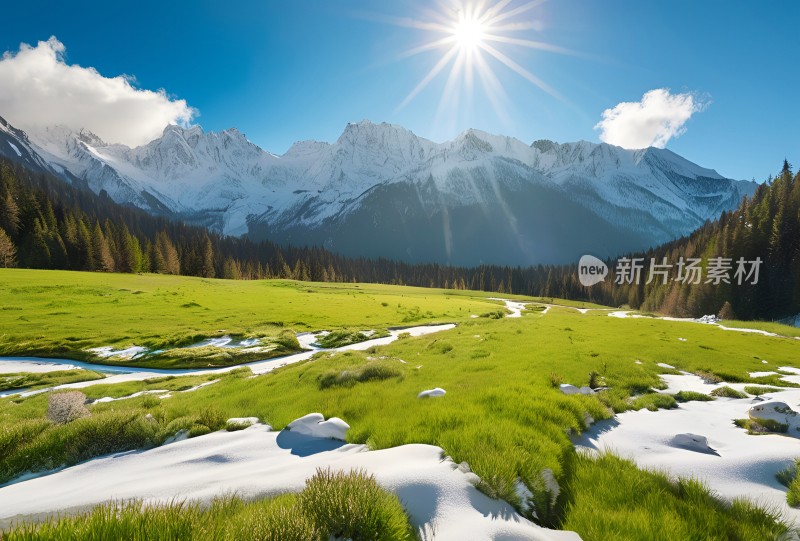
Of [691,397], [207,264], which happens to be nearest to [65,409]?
[691,397]

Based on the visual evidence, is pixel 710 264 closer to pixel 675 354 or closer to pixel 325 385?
pixel 675 354

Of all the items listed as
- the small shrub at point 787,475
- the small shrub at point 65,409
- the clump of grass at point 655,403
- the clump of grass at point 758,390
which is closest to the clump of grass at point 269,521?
the small shrub at point 787,475

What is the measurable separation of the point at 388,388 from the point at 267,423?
3.90m

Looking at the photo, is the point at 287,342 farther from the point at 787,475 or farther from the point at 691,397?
the point at 787,475

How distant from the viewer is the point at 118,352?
27562mm

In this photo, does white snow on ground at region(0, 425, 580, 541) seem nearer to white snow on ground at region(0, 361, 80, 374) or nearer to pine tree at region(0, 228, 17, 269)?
white snow on ground at region(0, 361, 80, 374)

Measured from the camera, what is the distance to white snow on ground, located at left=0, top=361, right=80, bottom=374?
76.9ft

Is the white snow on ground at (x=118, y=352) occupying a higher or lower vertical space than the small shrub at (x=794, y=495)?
lower

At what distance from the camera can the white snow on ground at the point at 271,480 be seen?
3.83 m

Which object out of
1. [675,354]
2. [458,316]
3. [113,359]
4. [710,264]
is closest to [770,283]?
[710,264]

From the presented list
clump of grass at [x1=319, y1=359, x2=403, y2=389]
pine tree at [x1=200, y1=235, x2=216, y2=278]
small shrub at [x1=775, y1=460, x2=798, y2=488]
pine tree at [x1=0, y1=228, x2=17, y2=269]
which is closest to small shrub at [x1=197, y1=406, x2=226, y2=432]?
clump of grass at [x1=319, y1=359, x2=403, y2=389]

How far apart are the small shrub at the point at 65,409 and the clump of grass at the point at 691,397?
62.3 feet

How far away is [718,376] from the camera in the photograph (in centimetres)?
1538

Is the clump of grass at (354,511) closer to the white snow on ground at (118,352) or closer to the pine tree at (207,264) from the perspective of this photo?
the white snow on ground at (118,352)
